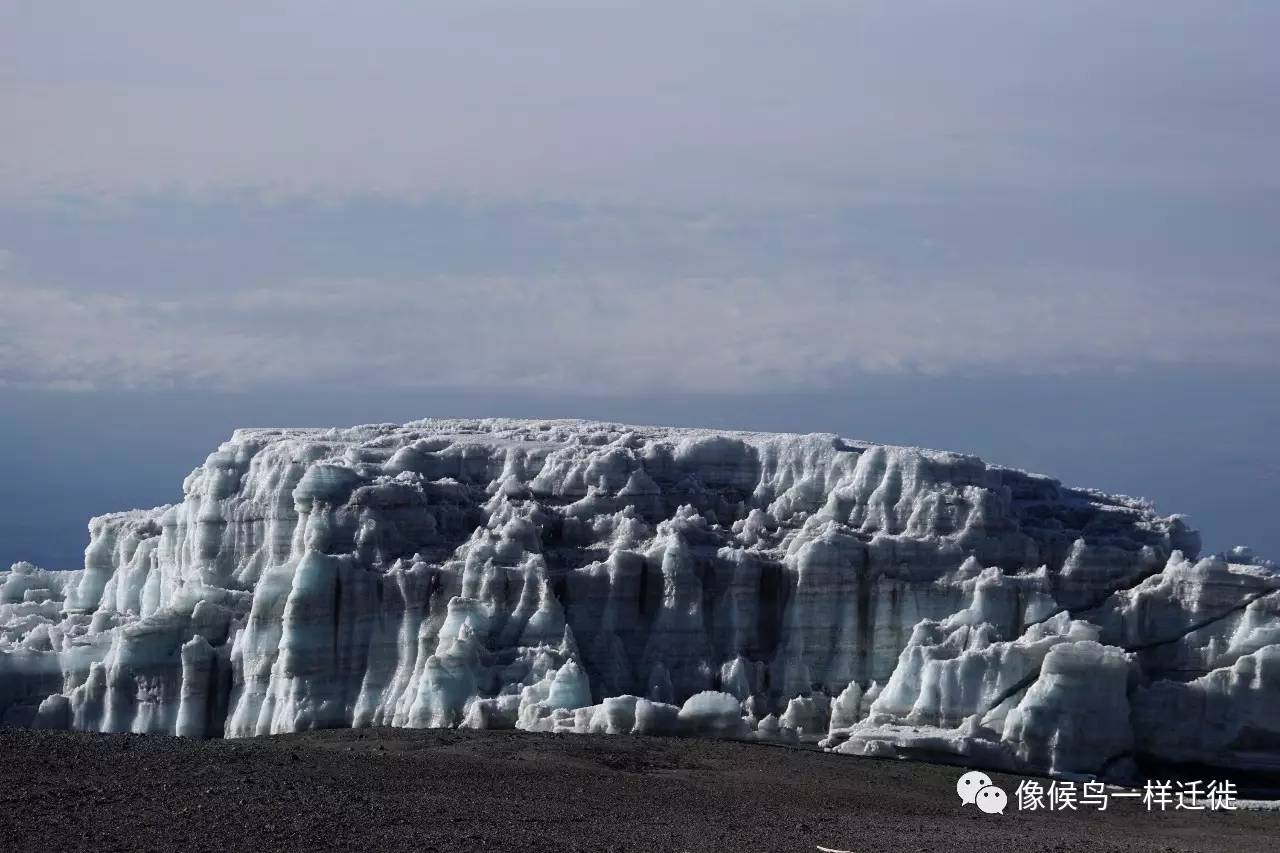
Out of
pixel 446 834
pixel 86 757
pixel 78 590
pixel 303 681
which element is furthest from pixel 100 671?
pixel 446 834

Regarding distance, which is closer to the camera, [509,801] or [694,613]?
[509,801]

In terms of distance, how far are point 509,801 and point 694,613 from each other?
15.2 meters

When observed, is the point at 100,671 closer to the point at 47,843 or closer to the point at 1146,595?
the point at 47,843

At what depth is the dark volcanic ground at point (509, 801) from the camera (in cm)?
3234

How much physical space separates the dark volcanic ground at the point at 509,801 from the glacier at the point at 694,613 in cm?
345

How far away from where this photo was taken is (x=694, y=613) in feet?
169

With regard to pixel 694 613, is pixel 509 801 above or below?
below

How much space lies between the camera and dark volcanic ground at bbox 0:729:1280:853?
3234cm

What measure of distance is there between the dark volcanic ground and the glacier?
11.3ft

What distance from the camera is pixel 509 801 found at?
1467 inches

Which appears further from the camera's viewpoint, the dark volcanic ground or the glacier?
the glacier

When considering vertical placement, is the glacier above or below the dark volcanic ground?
above

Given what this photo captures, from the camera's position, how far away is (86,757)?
36.5 m

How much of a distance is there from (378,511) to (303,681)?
532 centimetres
